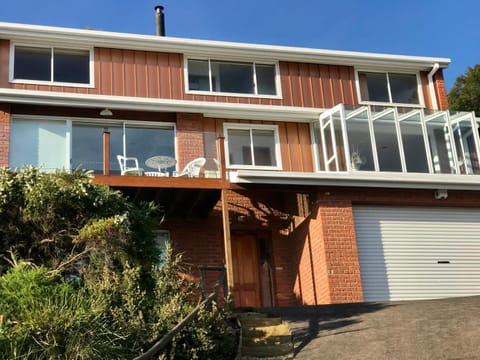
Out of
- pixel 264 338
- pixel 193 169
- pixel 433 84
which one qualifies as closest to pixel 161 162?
pixel 193 169

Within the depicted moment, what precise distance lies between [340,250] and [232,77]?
19.9ft

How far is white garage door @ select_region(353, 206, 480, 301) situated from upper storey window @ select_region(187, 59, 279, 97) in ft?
15.6

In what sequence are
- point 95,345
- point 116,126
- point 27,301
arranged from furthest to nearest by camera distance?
point 116,126, point 27,301, point 95,345

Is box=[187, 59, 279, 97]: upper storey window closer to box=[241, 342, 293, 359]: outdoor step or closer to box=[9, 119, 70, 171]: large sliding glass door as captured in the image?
box=[9, 119, 70, 171]: large sliding glass door

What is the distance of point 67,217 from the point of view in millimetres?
12609

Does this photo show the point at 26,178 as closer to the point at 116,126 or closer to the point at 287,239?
the point at 116,126

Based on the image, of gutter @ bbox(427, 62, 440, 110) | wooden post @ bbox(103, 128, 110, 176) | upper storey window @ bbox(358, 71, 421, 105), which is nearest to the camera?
wooden post @ bbox(103, 128, 110, 176)

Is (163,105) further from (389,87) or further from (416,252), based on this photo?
(416,252)

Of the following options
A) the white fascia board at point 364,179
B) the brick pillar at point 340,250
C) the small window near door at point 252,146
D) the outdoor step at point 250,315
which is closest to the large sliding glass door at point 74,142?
the small window near door at point 252,146

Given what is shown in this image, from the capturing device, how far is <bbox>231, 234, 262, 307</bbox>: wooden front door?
17188 mm

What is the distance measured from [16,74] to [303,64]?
7586mm

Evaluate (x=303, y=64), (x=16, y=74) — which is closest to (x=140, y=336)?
(x=16, y=74)

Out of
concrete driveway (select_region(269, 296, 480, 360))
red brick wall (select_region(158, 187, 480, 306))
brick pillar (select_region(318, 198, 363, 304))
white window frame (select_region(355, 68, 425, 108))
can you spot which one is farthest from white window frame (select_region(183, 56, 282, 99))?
concrete driveway (select_region(269, 296, 480, 360))

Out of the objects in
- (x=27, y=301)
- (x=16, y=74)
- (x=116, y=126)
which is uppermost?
(x=16, y=74)
